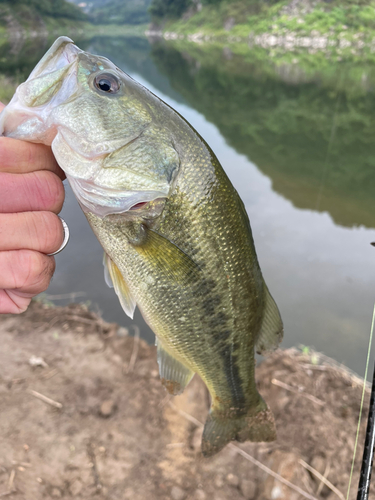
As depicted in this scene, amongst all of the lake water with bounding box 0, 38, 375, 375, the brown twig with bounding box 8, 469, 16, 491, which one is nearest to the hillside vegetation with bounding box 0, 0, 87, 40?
the lake water with bounding box 0, 38, 375, 375

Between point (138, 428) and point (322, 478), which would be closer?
point (322, 478)

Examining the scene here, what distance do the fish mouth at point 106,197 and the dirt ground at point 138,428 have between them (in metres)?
2.52

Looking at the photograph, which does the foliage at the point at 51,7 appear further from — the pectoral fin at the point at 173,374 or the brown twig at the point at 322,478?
the brown twig at the point at 322,478

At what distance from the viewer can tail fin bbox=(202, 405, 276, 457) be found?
2393 millimetres

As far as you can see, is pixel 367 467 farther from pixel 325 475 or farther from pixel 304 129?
pixel 304 129

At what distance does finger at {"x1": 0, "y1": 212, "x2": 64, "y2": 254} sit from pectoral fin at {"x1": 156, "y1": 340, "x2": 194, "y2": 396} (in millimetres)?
1036

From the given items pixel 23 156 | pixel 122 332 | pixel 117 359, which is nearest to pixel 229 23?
pixel 122 332

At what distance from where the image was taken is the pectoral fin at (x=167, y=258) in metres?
1.74

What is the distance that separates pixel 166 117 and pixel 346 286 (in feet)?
16.8

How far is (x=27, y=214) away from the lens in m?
1.52

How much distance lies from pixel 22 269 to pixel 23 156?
1.59ft

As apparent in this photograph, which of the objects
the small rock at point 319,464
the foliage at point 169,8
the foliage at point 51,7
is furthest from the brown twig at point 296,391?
the foliage at point 169,8

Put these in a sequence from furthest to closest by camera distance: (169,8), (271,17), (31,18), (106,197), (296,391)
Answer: (169,8), (31,18), (271,17), (296,391), (106,197)

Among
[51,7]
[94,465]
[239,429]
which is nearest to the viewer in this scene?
[239,429]
